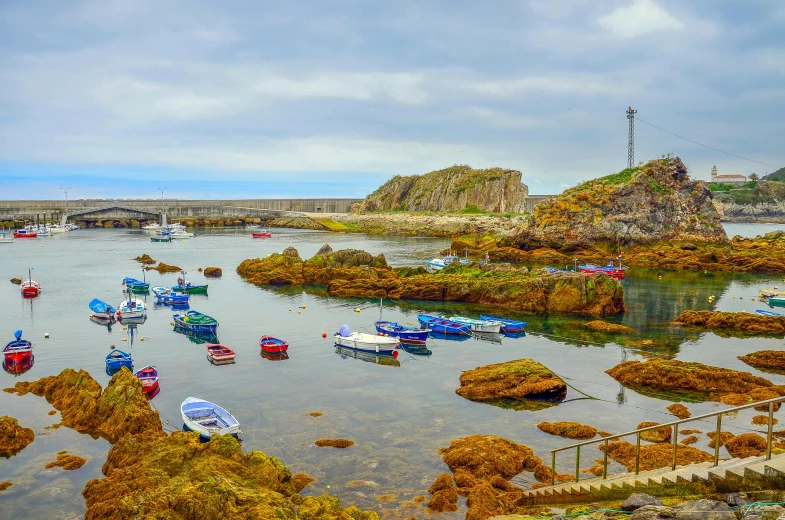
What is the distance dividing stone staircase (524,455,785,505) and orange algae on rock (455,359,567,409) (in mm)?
12423

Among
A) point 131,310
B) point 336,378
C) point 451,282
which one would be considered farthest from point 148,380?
point 451,282

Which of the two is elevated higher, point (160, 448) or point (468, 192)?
point (468, 192)

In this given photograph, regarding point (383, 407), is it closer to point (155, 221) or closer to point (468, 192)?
point (468, 192)

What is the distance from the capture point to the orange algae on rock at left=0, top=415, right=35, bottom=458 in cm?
2328

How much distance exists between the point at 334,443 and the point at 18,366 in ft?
70.1

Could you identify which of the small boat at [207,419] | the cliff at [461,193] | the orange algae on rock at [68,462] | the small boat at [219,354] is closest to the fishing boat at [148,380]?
the small boat at [207,419]

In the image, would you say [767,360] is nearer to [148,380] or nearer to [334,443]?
[334,443]

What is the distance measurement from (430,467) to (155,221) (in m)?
176

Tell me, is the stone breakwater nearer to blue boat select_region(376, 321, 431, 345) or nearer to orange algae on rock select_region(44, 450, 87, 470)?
blue boat select_region(376, 321, 431, 345)

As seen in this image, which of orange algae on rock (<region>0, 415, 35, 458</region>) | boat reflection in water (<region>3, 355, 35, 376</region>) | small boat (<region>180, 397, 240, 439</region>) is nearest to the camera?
orange algae on rock (<region>0, 415, 35, 458</region>)

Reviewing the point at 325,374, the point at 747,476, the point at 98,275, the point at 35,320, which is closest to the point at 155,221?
the point at 98,275

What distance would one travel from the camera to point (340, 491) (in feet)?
66.3

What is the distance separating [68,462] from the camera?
22.1 meters

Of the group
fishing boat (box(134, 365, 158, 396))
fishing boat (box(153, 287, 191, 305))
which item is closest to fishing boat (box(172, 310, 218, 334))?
fishing boat (box(153, 287, 191, 305))
